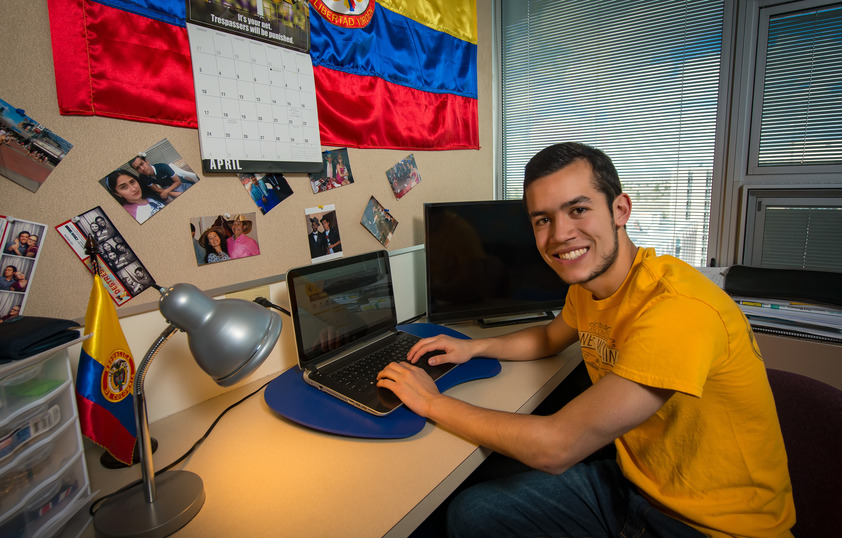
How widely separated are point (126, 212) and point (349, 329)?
0.58 meters

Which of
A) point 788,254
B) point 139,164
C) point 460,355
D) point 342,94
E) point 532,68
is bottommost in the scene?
point 460,355

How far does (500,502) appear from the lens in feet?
3.42

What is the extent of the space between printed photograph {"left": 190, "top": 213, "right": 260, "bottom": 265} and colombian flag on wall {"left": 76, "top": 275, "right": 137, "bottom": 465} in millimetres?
278

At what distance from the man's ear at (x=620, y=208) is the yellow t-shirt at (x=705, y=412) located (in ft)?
0.41

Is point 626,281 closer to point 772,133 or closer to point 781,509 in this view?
point 781,509

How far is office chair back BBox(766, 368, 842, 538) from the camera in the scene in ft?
2.70

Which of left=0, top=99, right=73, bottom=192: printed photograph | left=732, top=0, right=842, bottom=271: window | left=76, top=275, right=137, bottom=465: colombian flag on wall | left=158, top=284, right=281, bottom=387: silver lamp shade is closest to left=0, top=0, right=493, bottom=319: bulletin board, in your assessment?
left=0, top=99, right=73, bottom=192: printed photograph

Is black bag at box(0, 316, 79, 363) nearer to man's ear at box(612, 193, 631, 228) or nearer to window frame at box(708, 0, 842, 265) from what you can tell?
man's ear at box(612, 193, 631, 228)

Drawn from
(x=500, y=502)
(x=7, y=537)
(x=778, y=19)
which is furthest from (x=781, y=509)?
(x=778, y=19)

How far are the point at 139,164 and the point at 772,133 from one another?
2.18 metres

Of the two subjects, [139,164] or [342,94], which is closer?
[139,164]

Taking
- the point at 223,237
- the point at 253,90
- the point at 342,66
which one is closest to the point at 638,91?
the point at 342,66

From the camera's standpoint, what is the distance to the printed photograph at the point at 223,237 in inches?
43.1

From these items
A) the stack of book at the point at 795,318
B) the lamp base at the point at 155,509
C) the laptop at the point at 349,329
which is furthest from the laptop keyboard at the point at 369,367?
the stack of book at the point at 795,318
